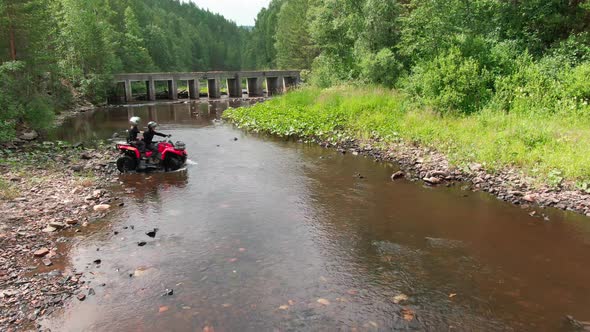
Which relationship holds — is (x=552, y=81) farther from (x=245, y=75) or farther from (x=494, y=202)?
(x=245, y=75)

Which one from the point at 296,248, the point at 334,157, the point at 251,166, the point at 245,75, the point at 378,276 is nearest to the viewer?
the point at 378,276

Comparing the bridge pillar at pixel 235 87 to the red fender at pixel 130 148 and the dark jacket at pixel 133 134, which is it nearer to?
the dark jacket at pixel 133 134

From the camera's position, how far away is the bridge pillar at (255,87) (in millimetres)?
65062

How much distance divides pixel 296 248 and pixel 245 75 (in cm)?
5711

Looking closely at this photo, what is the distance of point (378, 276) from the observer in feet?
25.9

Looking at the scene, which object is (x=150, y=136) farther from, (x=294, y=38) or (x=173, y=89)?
(x=294, y=38)

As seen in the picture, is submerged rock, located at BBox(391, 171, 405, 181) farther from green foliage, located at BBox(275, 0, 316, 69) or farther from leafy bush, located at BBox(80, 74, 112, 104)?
green foliage, located at BBox(275, 0, 316, 69)

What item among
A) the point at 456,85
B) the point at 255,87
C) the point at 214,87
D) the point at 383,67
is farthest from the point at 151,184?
the point at 255,87

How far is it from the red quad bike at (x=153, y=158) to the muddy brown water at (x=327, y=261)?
1.44m

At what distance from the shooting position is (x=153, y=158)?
1560 centimetres

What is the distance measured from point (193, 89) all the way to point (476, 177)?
51.8m

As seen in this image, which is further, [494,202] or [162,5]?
[162,5]

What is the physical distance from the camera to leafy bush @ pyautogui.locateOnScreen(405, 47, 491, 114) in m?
18.9

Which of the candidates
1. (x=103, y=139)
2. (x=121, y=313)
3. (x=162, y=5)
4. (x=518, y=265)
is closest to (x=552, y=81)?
(x=518, y=265)
